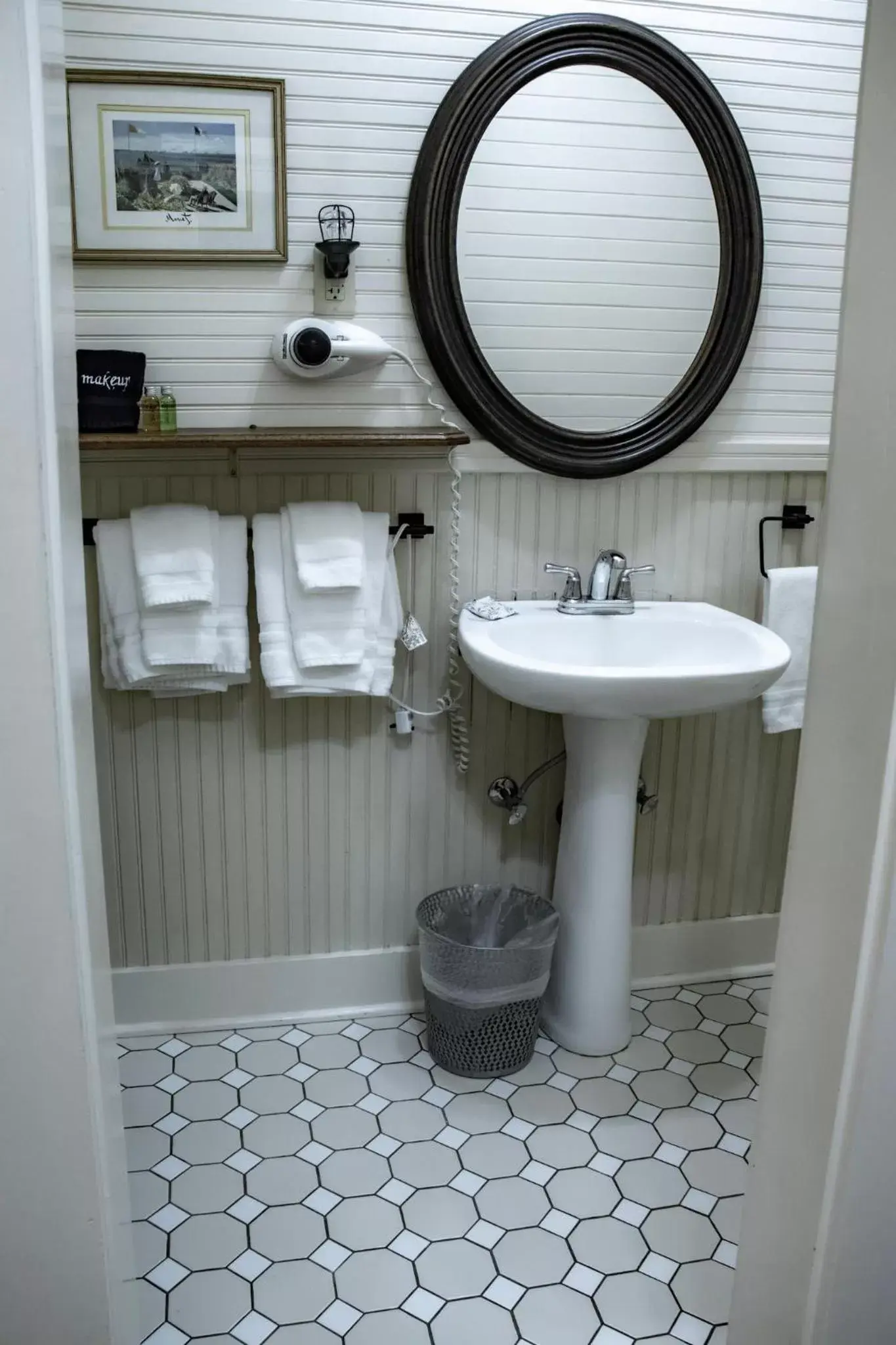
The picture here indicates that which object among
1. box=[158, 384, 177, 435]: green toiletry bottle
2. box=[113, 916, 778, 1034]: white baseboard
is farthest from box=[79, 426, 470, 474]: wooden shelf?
box=[113, 916, 778, 1034]: white baseboard

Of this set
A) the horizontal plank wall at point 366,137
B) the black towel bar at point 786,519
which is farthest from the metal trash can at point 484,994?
the horizontal plank wall at point 366,137

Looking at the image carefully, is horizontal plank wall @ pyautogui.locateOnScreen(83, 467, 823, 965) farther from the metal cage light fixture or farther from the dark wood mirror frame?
the metal cage light fixture

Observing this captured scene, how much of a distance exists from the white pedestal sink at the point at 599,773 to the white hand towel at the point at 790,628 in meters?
0.13

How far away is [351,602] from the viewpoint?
2.11m

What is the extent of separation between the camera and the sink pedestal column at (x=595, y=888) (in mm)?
2193

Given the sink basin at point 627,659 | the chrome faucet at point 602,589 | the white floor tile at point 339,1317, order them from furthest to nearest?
the chrome faucet at point 602,589
the sink basin at point 627,659
the white floor tile at point 339,1317

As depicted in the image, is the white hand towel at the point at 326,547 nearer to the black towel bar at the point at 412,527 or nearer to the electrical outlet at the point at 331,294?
the black towel bar at the point at 412,527

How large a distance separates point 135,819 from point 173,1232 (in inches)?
30.6

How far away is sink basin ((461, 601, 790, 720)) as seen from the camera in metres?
1.90

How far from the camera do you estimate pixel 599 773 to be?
220 cm

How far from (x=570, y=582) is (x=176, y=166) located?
105cm

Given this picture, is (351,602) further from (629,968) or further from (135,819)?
(629,968)

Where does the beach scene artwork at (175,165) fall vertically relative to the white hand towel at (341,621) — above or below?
above

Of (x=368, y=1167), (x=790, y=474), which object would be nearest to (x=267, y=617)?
(x=368, y=1167)
